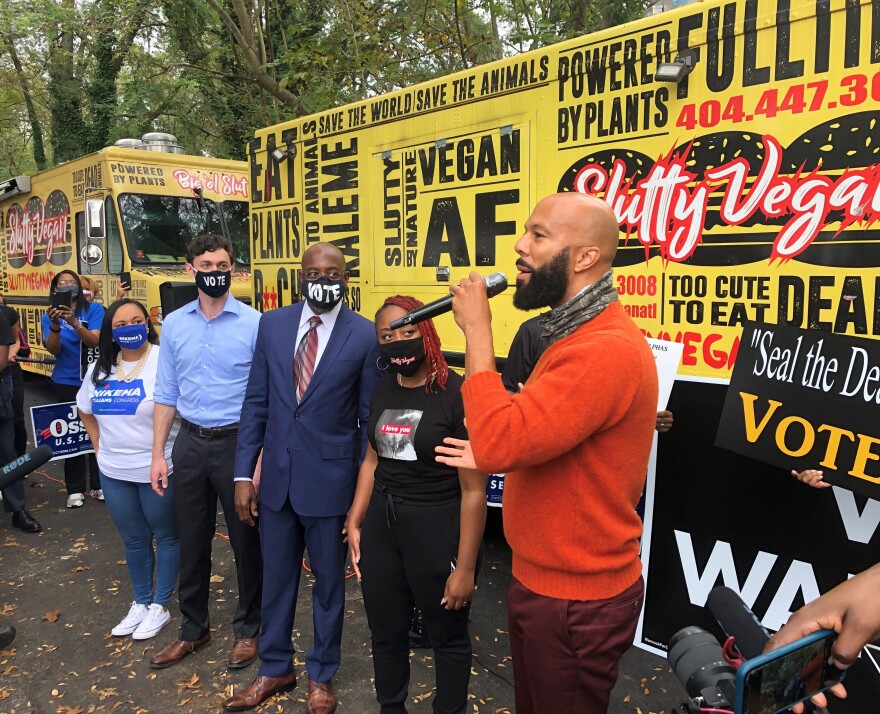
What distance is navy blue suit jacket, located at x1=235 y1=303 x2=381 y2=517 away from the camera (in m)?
3.12

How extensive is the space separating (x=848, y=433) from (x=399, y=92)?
11.5 feet

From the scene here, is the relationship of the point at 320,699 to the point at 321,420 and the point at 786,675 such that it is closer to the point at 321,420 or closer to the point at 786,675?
the point at 321,420

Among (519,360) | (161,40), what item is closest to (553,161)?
(519,360)

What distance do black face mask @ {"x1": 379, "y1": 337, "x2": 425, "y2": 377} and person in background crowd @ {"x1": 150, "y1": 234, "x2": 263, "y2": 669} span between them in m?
1.19

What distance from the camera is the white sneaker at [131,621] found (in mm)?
3945

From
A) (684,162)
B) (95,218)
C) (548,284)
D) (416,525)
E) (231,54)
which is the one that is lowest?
(416,525)

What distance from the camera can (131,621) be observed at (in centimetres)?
397

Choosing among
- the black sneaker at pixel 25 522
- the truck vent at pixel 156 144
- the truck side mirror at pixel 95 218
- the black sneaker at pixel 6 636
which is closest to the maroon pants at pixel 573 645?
the black sneaker at pixel 6 636

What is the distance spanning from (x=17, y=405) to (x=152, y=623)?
130 inches

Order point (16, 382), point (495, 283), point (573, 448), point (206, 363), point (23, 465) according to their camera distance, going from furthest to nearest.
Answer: point (16, 382) < point (206, 363) < point (23, 465) < point (495, 283) < point (573, 448)

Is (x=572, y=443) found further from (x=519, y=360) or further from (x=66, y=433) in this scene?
(x=66, y=433)

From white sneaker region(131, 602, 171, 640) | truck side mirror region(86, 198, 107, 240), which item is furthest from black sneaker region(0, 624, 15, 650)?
truck side mirror region(86, 198, 107, 240)

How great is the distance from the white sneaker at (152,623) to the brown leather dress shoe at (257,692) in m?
0.86

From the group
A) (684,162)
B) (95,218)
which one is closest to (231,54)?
(95,218)
